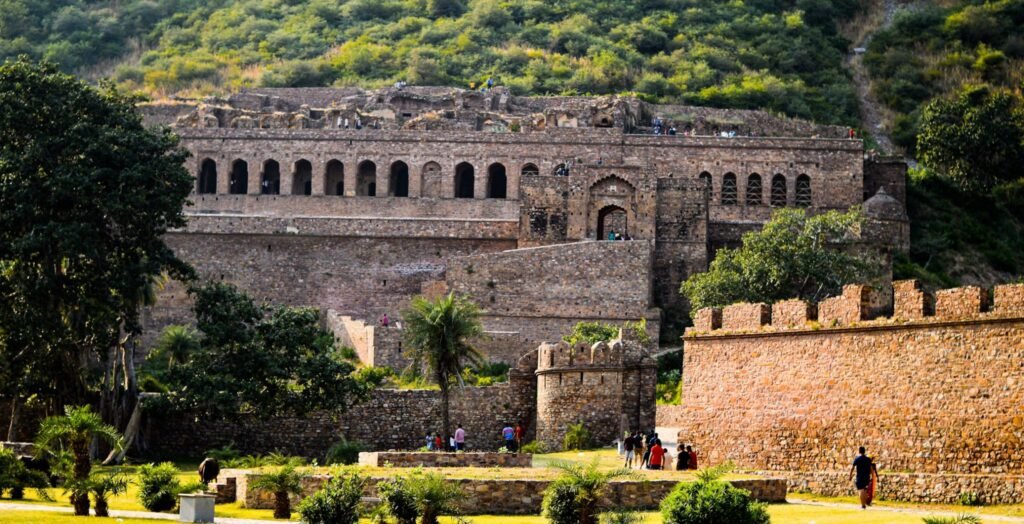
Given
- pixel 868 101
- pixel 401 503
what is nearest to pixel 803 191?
pixel 868 101

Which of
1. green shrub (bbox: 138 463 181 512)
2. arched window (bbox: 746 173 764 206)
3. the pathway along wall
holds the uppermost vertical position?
arched window (bbox: 746 173 764 206)

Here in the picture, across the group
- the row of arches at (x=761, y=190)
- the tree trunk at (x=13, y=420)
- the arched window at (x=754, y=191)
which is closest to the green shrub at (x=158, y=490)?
the tree trunk at (x=13, y=420)

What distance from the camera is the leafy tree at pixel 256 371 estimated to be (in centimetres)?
5166

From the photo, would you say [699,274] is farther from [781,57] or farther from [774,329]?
[781,57]

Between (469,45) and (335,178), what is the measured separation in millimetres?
28943

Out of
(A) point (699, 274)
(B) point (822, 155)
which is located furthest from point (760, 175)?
(A) point (699, 274)

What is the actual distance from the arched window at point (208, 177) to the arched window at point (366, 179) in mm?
5810

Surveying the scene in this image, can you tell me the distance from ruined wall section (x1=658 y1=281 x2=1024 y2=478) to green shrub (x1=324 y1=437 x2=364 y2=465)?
913 cm

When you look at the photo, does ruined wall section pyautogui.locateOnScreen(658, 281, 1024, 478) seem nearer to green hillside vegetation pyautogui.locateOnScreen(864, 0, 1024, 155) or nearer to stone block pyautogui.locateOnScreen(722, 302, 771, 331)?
stone block pyautogui.locateOnScreen(722, 302, 771, 331)

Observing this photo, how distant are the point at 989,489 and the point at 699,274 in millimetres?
30383

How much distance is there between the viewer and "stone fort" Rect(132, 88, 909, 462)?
175 feet

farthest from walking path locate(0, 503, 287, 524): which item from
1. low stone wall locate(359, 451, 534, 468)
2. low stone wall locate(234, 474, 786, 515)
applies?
low stone wall locate(359, 451, 534, 468)

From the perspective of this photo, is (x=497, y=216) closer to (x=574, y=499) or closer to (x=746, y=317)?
(x=746, y=317)

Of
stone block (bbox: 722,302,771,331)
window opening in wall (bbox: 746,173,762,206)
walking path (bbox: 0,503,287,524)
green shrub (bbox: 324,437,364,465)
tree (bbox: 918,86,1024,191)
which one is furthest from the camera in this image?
tree (bbox: 918,86,1024,191)
